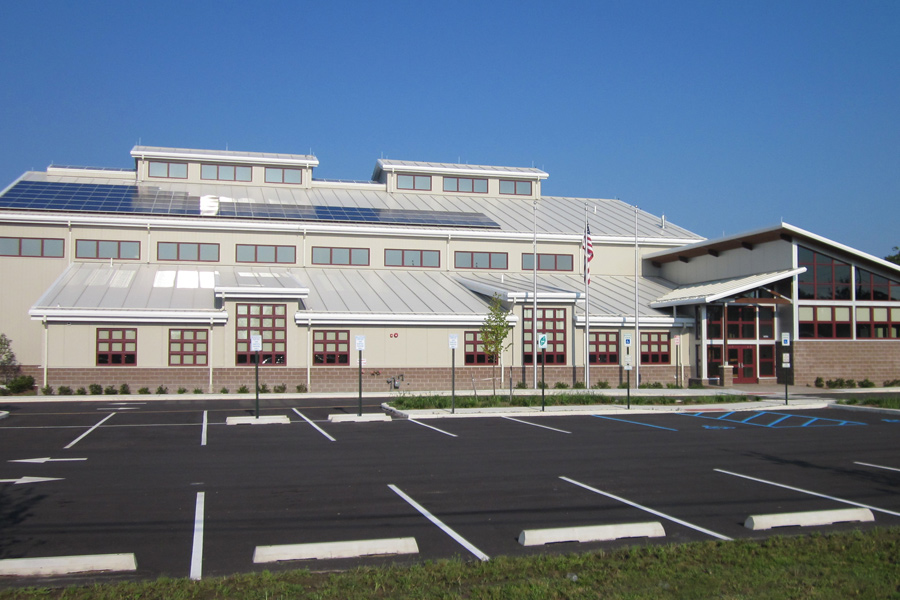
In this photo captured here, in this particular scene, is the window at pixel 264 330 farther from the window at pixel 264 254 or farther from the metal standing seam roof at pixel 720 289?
the metal standing seam roof at pixel 720 289

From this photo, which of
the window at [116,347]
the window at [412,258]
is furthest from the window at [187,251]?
the window at [412,258]

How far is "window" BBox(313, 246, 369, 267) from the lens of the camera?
41.7 metres

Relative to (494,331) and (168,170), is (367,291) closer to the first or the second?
(494,331)

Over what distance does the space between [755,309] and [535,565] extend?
114ft

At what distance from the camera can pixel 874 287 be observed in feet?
129

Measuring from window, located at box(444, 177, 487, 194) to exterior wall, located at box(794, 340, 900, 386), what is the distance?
877 inches

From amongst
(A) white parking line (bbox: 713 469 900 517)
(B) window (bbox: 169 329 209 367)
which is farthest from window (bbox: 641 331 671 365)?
(A) white parking line (bbox: 713 469 900 517)

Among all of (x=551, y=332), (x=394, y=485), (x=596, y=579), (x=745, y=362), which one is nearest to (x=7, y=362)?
(x=551, y=332)

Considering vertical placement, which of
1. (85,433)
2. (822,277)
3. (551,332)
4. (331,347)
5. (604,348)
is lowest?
(85,433)

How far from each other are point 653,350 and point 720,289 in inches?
176

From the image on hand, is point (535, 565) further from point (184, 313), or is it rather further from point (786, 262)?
point (786, 262)

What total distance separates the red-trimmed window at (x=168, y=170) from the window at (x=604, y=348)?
26.3 metres

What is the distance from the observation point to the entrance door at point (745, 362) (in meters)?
39.1

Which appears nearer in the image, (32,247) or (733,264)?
(32,247)
